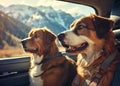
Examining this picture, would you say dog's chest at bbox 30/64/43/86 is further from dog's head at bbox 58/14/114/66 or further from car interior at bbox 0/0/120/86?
dog's head at bbox 58/14/114/66

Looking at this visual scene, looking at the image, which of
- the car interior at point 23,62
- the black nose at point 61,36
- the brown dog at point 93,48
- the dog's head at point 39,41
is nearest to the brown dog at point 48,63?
the dog's head at point 39,41

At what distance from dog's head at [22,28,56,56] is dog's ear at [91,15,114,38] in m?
1.10

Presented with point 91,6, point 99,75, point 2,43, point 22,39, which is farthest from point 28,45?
point 99,75

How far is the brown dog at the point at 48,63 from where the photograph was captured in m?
5.88

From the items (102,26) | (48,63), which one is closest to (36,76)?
(48,63)

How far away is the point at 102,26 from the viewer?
17.1 feet

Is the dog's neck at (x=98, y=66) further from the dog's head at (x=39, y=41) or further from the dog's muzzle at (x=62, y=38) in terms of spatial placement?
the dog's head at (x=39, y=41)

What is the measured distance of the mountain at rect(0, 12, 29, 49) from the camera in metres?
6.47

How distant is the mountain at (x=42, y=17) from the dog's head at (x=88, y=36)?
0.60 m

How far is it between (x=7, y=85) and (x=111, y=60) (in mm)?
1645

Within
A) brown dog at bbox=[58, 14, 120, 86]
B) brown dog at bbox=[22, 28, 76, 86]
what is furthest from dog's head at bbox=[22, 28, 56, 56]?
brown dog at bbox=[58, 14, 120, 86]

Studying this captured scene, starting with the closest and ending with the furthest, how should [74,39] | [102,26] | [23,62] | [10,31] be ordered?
1. [102,26]
2. [74,39]
3. [23,62]
4. [10,31]

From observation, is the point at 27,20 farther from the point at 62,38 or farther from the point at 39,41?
the point at 62,38

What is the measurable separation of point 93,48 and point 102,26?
12.1 inches
